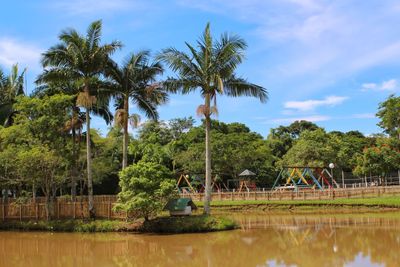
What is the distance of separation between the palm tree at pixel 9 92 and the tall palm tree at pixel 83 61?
6.06 meters

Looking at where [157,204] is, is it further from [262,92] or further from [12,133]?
[12,133]

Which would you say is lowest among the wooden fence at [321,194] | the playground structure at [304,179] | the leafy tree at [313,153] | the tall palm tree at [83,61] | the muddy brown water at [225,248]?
the muddy brown water at [225,248]

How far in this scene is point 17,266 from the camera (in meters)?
13.4

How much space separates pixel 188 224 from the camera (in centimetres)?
2089

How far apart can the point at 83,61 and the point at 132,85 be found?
9.43 ft

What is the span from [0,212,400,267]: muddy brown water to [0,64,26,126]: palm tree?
10806 millimetres

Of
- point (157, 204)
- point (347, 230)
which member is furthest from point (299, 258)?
point (157, 204)

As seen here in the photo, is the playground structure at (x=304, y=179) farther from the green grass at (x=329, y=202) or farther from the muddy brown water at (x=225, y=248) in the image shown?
the muddy brown water at (x=225, y=248)

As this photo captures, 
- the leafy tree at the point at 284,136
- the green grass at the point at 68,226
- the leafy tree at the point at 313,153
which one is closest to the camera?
the green grass at the point at 68,226

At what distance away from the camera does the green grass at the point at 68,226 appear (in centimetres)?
2255

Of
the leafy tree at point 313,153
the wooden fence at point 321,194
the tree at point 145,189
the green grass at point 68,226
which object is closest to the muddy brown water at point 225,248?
the green grass at point 68,226

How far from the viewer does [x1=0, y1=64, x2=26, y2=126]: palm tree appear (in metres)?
29.7

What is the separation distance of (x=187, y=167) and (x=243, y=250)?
3957 centimetres

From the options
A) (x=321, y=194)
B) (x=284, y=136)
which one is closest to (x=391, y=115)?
(x=321, y=194)
